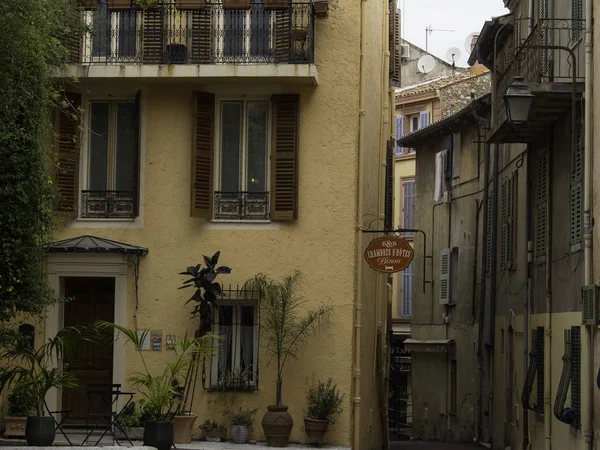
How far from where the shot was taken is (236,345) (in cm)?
2003

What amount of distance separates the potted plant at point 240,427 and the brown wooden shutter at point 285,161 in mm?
3142

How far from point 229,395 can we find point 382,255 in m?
3.25

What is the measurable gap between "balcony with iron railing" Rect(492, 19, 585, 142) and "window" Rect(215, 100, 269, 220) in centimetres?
398

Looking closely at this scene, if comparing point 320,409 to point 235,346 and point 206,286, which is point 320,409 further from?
point 206,286

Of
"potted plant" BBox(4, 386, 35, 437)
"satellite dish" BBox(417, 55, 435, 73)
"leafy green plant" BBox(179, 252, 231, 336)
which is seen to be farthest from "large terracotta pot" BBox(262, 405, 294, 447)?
"satellite dish" BBox(417, 55, 435, 73)

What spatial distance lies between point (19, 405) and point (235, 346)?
3490 mm

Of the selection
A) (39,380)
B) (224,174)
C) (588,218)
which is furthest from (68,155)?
(588,218)

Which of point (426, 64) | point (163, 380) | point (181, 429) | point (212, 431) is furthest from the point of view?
point (426, 64)

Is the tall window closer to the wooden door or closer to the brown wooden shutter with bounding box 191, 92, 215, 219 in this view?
the brown wooden shutter with bounding box 191, 92, 215, 219

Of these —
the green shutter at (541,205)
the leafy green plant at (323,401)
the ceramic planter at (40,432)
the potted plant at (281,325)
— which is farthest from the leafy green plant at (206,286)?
the green shutter at (541,205)

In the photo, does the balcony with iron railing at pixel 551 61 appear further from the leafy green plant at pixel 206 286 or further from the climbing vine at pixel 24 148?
the climbing vine at pixel 24 148

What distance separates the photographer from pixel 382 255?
19562mm

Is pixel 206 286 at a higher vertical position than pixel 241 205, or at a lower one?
lower

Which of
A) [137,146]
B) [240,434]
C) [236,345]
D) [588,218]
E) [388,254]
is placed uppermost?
[137,146]
